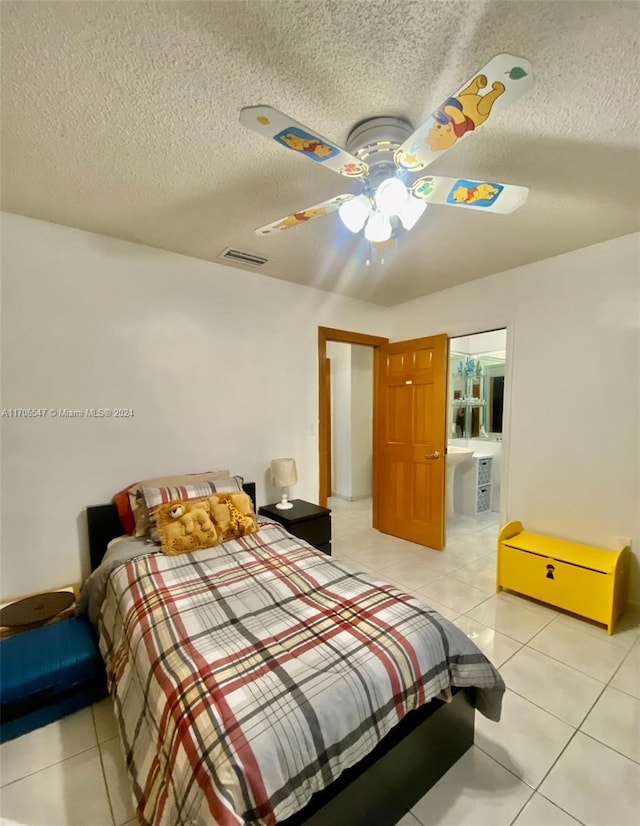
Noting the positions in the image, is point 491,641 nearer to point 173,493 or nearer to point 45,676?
point 173,493

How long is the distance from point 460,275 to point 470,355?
1967 mm

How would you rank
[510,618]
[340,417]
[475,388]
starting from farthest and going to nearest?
1. [340,417]
2. [475,388]
3. [510,618]

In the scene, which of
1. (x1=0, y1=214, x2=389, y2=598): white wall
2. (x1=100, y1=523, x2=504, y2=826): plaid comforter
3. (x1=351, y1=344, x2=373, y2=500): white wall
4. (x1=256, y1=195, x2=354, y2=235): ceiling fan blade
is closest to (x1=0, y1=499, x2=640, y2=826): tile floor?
(x1=100, y1=523, x2=504, y2=826): plaid comforter

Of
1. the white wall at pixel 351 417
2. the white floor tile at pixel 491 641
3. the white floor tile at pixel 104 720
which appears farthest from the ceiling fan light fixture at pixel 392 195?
the white wall at pixel 351 417

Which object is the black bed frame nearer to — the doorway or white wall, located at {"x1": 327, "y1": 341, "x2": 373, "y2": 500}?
the doorway

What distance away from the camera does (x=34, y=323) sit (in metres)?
2.16

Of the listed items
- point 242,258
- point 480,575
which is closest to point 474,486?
point 480,575

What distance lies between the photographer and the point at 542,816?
126cm

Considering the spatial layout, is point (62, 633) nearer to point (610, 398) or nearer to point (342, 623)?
point (342, 623)

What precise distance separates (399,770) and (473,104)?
2123 mm

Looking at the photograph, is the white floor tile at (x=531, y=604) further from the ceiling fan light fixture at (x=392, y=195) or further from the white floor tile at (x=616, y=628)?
the ceiling fan light fixture at (x=392, y=195)

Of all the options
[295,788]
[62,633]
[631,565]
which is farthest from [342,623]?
[631,565]

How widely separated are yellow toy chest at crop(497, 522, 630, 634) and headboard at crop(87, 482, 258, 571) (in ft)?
9.12

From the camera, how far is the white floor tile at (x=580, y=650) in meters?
1.95
